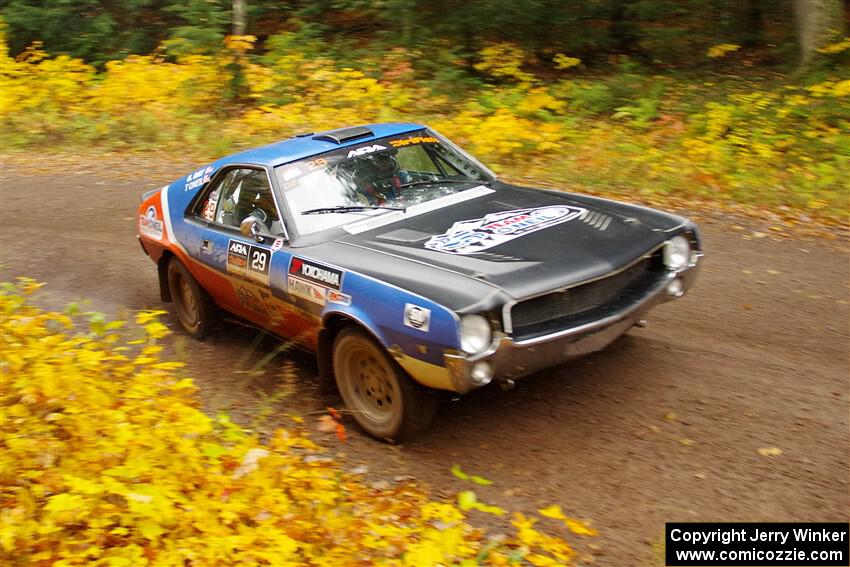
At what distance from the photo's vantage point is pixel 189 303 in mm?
6941

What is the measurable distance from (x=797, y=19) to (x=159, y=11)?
12686 millimetres

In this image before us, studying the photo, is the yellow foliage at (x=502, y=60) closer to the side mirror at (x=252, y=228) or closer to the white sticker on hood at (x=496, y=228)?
the white sticker on hood at (x=496, y=228)

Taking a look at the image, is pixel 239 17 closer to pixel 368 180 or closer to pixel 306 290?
pixel 368 180

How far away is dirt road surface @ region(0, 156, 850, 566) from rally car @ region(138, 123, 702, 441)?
0.42 meters

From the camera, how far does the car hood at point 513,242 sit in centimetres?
455

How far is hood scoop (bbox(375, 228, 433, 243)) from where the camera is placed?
16.9 ft

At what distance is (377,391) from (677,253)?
2098mm

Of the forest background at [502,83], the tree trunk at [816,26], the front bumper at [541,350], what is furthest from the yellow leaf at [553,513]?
the tree trunk at [816,26]

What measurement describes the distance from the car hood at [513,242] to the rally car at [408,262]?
0.04 feet

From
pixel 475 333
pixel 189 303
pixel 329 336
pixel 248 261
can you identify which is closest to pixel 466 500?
pixel 475 333

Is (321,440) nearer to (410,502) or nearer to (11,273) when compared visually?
(410,502)

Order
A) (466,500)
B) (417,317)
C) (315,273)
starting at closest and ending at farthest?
(466,500)
(417,317)
(315,273)

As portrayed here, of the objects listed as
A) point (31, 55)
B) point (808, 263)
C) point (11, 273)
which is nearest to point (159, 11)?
point (31, 55)

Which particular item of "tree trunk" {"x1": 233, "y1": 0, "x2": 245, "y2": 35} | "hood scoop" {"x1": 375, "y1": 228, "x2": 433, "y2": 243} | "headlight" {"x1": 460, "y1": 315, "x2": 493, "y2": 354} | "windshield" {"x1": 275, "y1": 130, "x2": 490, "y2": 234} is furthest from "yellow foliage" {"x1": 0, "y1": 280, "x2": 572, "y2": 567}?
"tree trunk" {"x1": 233, "y1": 0, "x2": 245, "y2": 35}
